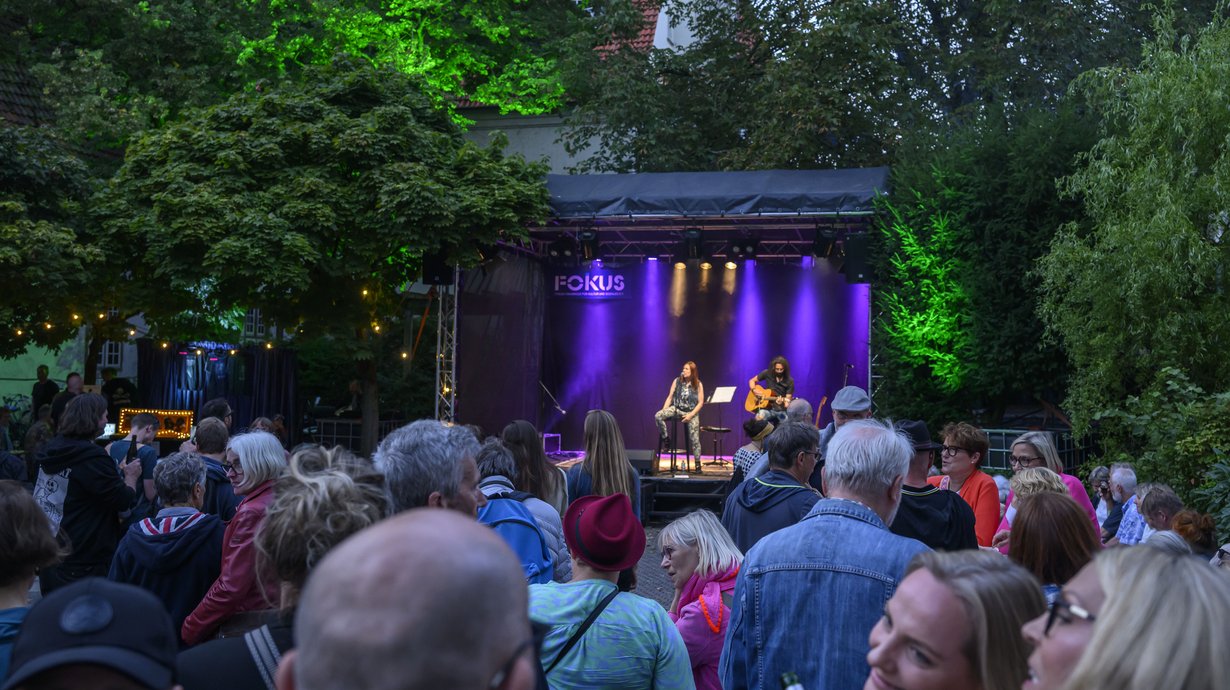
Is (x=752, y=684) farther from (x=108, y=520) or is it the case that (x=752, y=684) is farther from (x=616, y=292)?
(x=616, y=292)

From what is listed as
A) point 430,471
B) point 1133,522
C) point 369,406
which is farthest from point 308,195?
point 430,471

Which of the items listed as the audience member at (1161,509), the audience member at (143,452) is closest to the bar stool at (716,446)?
the audience member at (143,452)

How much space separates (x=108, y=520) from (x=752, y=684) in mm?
4151

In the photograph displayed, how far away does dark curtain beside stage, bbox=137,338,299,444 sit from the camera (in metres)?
22.2

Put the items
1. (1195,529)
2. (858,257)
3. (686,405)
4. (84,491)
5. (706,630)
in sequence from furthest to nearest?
(686,405)
(858,257)
(1195,529)
(84,491)
(706,630)

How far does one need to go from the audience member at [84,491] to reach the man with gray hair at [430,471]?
311 cm

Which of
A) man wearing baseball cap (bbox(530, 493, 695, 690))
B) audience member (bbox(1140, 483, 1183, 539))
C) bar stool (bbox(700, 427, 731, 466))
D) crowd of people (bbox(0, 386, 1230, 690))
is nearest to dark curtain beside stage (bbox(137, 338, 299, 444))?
bar stool (bbox(700, 427, 731, 466))

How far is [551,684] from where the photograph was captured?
10.6ft

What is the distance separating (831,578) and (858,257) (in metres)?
14.6

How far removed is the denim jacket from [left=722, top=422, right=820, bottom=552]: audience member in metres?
1.53

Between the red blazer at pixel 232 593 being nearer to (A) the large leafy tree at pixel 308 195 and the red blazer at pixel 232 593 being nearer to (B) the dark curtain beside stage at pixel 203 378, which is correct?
(A) the large leafy tree at pixel 308 195

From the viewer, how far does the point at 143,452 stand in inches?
284

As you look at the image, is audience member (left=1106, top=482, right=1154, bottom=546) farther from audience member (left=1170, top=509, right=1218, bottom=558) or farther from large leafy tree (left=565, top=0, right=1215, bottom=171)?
large leafy tree (left=565, top=0, right=1215, bottom=171)

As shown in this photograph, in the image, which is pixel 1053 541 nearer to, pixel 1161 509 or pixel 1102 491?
pixel 1161 509
